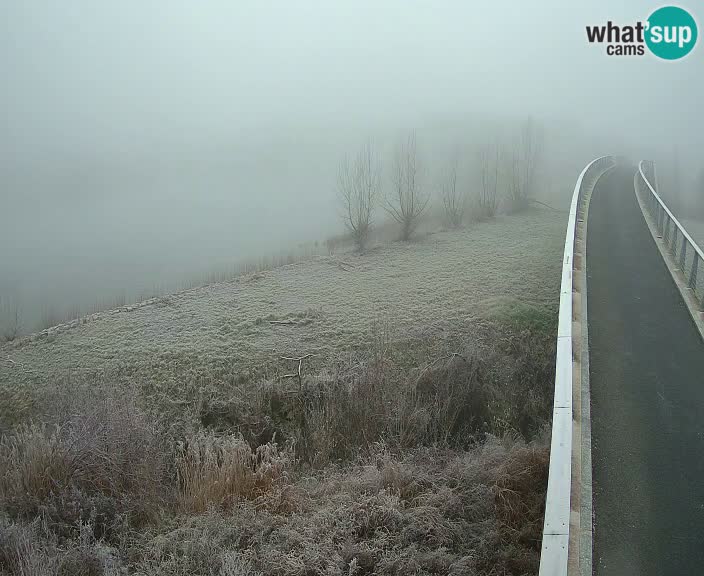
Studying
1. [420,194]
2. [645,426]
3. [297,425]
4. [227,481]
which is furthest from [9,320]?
[420,194]

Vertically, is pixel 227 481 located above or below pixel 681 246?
below

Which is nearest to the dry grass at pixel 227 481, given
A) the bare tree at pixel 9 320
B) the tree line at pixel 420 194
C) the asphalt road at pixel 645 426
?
the asphalt road at pixel 645 426

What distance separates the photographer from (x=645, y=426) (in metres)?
7.02

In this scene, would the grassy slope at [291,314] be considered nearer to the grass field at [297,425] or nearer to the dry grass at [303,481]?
the grass field at [297,425]

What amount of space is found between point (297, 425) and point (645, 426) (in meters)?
8.15

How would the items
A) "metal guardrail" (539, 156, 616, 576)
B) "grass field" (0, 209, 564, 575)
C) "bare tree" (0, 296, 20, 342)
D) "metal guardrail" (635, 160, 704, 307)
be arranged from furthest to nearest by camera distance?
"bare tree" (0, 296, 20, 342) < "metal guardrail" (635, 160, 704, 307) < "grass field" (0, 209, 564, 575) < "metal guardrail" (539, 156, 616, 576)

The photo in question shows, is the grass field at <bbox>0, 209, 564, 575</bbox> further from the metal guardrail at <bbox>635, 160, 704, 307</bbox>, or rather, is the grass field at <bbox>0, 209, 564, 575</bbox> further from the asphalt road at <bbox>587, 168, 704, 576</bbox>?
the metal guardrail at <bbox>635, 160, 704, 307</bbox>

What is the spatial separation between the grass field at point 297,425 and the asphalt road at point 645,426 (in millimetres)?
1014

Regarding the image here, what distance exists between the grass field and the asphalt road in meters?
1.01

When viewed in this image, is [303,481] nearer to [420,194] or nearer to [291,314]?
[291,314]

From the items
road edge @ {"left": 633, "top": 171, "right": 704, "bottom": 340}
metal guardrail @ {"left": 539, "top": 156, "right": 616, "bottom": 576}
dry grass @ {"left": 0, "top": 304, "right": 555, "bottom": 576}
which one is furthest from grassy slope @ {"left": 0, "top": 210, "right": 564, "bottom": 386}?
metal guardrail @ {"left": 539, "top": 156, "right": 616, "bottom": 576}

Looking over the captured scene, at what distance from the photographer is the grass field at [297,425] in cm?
635

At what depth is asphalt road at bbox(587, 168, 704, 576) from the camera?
16.4ft

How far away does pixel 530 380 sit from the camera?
1309 cm
